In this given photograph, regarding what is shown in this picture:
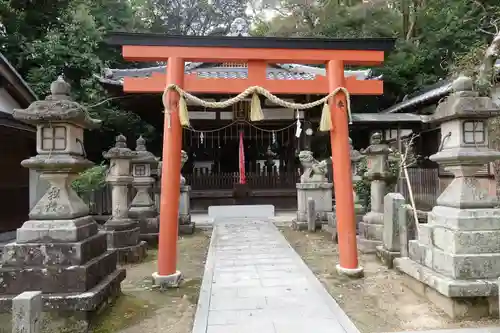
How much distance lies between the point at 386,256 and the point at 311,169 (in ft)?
18.1

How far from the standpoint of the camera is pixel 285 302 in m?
4.65

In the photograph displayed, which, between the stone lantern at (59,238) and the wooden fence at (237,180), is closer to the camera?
the stone lantern at (59,238)

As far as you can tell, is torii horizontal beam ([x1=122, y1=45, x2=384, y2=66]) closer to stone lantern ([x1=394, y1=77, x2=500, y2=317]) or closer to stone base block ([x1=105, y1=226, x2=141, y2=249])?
stone lantern ([x1=394, y1=77, x2=500, y2=317])

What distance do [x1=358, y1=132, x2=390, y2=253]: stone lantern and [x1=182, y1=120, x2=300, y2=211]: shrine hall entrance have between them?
24.5ft

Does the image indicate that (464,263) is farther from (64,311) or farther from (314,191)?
(314,191)

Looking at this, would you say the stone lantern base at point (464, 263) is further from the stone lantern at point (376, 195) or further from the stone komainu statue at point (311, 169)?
the stone komainu statue at point (311, 169)

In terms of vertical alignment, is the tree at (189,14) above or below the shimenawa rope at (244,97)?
above

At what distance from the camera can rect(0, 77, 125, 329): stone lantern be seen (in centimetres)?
389

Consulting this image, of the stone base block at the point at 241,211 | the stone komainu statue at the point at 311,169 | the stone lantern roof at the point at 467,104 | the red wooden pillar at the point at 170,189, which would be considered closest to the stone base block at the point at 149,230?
the red wooden pillar at the point at 170,189

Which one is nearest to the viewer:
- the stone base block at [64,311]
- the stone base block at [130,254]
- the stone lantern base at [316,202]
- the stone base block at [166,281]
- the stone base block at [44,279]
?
the stone base block at [64,311]

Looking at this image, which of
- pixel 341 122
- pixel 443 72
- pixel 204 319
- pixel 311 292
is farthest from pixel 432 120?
pixel 443 72

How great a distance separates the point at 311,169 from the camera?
38.3 ft

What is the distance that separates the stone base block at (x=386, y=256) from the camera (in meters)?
6.23

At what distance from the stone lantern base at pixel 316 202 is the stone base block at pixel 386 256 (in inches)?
166
